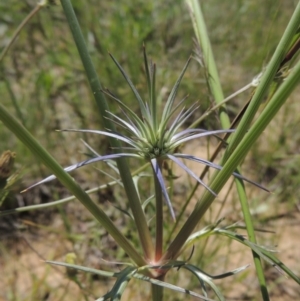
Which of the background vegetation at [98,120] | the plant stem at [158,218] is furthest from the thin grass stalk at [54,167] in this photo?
the background vegetation at [98,120]

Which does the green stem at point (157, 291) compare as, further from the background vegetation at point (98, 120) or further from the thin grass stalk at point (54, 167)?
the background vegetation at point (98, 120)

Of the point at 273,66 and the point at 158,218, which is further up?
the point at 273,66

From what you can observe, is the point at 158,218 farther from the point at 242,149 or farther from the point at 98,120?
the point at 98,120

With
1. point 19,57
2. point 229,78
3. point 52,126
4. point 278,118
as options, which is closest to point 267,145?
point 278,118

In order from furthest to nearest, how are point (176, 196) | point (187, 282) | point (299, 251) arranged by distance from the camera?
point (176, 196)
point (299, 251)
point (187, 282)

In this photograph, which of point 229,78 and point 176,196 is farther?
point 229,78

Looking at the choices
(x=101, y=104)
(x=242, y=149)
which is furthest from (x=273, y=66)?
(x=101, y=104)

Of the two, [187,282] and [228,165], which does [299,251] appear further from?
[228,165]
